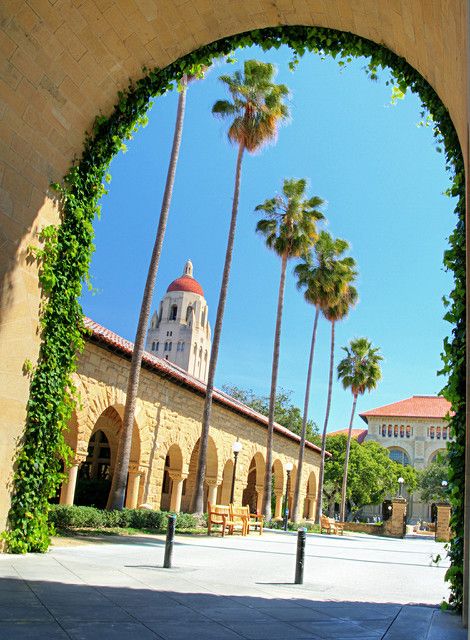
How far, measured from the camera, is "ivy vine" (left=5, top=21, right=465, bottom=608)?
7504mm

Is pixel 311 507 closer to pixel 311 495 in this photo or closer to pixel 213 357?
pixel 311 495

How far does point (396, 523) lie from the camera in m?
39.2

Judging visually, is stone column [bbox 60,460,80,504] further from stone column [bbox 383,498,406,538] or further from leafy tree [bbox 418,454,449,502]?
leafy tree [bbox 418,454,449,502]

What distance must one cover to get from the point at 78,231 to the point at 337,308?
Answer: 105ft

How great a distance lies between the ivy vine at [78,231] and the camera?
7.50 m

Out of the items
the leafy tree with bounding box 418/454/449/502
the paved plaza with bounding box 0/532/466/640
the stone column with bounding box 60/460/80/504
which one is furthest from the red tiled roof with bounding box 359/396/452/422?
the paved plaza with bounding box 0/532/466/640

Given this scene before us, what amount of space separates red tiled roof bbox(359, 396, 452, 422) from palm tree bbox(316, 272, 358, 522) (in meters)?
42.2

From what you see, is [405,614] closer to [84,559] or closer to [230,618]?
[230,618]

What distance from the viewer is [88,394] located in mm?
16172

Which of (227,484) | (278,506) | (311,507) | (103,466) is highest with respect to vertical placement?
(103,466)

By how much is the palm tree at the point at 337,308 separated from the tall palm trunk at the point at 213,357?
1383cm

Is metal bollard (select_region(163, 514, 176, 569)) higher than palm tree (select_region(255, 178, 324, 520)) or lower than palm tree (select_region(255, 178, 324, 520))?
lower

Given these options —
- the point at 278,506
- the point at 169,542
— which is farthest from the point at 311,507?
the point at 169,542

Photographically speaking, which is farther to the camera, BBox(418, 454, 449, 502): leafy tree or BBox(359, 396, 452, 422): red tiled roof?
BBox(359, 396, 452, 422): red tiled roof
